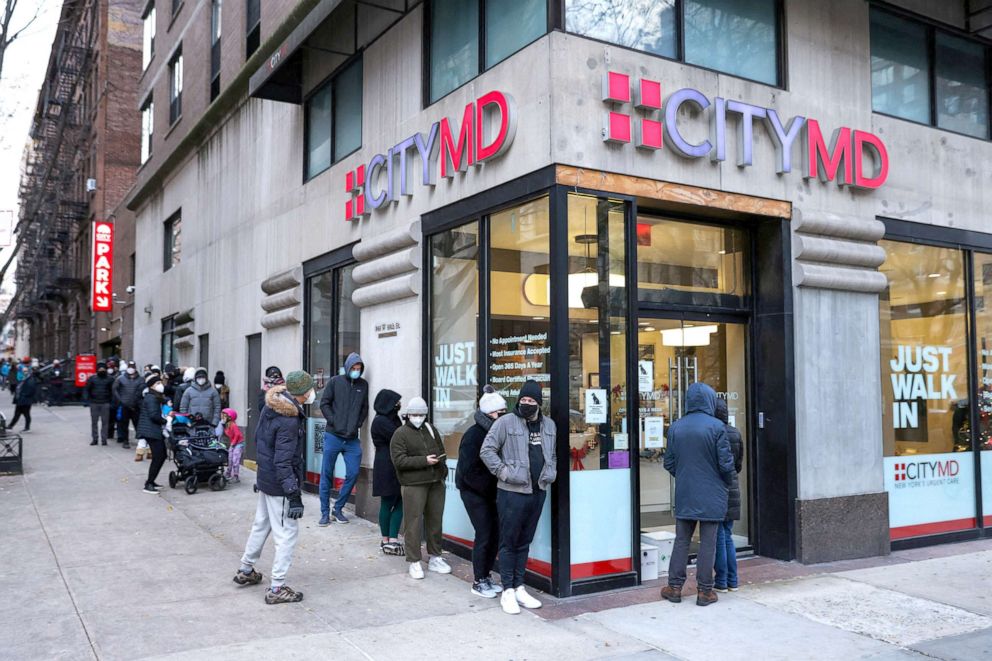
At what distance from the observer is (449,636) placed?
6082 millimetres

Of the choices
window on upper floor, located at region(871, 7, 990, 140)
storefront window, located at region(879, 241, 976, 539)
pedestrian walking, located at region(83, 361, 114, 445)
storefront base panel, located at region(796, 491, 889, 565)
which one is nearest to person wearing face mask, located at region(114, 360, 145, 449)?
pedestrian walking, located at region(83, 361, 114, 445)

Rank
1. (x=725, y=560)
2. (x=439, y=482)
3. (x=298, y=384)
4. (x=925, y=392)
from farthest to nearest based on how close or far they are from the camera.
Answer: (x=925, y=392), (x=439, y=482), (x=725, y=560), (x=298, y=384)

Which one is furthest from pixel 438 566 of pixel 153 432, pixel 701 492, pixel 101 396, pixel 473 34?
pixel 101 396

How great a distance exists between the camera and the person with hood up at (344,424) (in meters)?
10.3

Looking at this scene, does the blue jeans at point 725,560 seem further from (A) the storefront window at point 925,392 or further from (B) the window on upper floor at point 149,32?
(B) the window on upper floor at point 149,32

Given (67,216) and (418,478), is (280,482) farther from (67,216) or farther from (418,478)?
(67,216)

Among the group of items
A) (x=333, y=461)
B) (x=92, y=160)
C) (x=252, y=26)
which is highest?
(x=92, y=160)

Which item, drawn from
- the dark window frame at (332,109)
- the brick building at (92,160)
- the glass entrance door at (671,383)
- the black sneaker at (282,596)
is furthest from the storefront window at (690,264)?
the brick building at (92,160)

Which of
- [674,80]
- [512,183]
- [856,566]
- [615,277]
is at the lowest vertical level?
[856,566]

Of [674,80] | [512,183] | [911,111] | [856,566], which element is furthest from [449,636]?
[911,111]

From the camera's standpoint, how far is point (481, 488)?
7289 mm

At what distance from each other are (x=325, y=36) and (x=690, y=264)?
274 inches

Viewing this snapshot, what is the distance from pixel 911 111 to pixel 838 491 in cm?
487

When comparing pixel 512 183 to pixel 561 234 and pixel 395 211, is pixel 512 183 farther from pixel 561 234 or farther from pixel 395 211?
pixel 395 211
